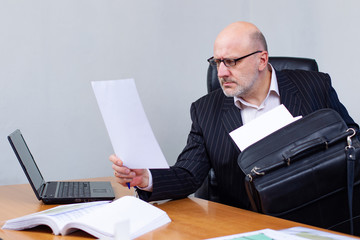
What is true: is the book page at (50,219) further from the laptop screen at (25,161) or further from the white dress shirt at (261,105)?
the white dress shirt at (261,105)

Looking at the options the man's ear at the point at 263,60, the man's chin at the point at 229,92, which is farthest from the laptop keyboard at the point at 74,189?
the man's ear at the point at 263,60

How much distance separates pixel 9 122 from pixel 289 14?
1.93 metres

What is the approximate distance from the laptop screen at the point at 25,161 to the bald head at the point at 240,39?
882mm

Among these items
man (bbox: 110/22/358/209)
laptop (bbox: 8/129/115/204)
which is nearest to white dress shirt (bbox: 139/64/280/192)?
man (bbox: 110/22/358/209)

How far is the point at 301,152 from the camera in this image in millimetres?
1371

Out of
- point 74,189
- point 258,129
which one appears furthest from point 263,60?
point 74,189

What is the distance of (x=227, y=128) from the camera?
6.11 feet

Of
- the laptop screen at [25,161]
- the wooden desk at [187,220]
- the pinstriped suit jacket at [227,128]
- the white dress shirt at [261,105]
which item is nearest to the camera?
the wooden desk at [187,220]

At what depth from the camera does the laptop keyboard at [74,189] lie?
1.52 meters

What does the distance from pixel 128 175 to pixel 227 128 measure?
560 millimetres

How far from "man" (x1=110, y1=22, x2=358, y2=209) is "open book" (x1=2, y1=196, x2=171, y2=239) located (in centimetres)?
48

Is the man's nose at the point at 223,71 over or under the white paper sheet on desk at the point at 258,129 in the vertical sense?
over

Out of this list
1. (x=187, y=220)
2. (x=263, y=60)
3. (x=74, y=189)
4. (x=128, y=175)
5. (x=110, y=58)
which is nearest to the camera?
(x=187, y=220)

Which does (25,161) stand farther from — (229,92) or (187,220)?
(229,92)
